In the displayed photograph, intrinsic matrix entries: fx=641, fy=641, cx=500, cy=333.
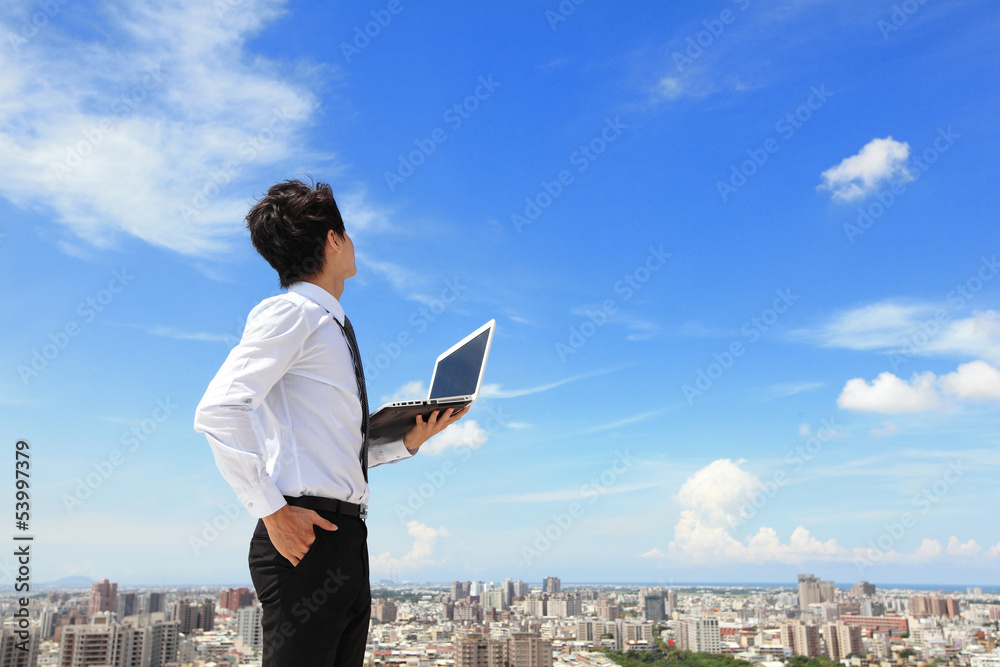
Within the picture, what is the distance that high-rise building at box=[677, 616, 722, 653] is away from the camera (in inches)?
888

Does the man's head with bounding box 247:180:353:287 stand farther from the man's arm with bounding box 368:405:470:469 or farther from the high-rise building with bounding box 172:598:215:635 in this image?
the high-rise building with bounding box 172:598:215:635

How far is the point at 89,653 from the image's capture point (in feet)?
49.6

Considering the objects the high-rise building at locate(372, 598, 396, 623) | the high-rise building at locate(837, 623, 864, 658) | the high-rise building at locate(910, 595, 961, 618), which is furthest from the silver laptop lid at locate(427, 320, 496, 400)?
the high-rise building at locate(910, 595, 961, 618)

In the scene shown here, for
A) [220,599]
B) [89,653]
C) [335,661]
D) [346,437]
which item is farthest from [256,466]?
[220,599]

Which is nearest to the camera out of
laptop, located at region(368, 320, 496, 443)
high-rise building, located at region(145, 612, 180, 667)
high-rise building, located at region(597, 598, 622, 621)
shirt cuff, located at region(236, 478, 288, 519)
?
shirt cuff, located at region(236, 478, 288, 519)

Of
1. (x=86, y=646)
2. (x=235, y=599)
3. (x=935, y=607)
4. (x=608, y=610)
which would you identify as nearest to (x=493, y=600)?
(x=608, y=610)

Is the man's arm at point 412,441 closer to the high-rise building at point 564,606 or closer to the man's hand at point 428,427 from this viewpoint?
the man's hand at point 428,427

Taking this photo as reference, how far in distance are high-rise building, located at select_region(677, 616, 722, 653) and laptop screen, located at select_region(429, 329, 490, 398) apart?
24545 mm

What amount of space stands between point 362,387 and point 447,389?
25 cm

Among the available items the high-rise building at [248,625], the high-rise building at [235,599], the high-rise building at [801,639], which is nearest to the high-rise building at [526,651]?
the high-rise building at [248,625]

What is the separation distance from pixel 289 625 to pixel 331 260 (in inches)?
23.4

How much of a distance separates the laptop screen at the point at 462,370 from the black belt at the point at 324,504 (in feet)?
1.14

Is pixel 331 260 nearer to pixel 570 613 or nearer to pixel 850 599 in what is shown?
pixel 570 613

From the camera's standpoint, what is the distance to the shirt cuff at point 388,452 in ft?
4.38
